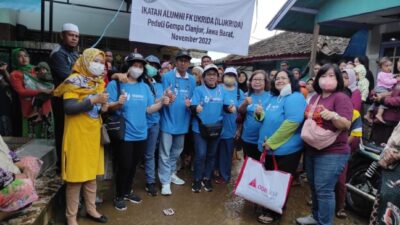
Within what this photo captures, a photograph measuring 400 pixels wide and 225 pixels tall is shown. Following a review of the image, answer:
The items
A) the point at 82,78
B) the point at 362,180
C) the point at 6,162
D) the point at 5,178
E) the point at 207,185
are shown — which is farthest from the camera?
the point at 207,185

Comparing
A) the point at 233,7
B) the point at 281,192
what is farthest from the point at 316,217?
the point at 233,7

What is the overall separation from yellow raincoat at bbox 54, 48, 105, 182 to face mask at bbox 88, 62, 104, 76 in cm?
3

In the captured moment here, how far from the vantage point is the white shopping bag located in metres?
3.69

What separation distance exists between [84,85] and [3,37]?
6.92 m

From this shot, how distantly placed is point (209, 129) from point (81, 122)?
1.88 meters

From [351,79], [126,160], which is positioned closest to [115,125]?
[126,160]

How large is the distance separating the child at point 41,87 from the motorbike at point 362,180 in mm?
4587

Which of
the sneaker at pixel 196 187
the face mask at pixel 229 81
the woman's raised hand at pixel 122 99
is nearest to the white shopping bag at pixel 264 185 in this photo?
the sneaker at pixel 196 187

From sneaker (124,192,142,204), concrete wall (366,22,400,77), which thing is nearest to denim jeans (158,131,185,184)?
sneaker (124,192,142,204)

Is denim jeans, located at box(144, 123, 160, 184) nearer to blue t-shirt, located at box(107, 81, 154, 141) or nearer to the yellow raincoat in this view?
blue t-shirt, located at box(107, 81, 154, 141)

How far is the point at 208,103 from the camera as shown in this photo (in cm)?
467

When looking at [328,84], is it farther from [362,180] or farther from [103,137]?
[103,137]

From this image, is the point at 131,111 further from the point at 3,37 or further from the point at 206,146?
the point at 3,37

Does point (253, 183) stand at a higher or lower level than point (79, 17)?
lower
